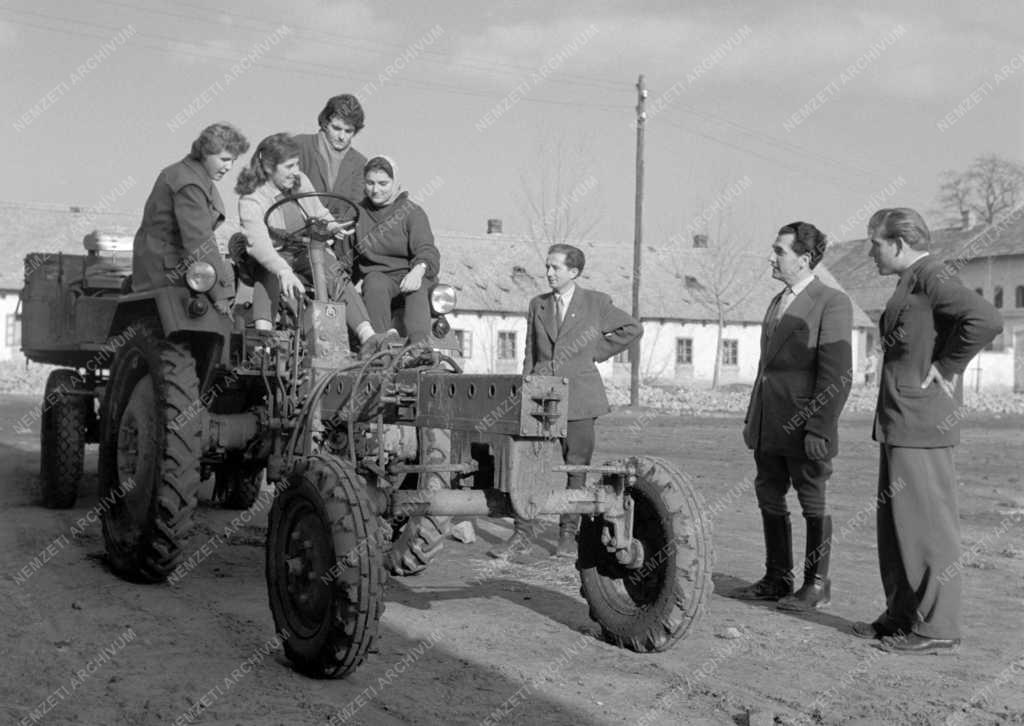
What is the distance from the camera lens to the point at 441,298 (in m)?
6.45

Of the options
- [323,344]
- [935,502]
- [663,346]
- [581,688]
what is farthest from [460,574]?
[663,346]

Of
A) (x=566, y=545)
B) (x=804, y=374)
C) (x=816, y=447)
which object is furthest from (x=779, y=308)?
(x=566, y=545)

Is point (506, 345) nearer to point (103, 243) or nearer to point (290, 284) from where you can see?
point (103, 243)

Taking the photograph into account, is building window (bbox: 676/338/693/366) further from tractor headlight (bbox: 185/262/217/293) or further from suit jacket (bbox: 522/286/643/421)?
tractor headlight (bbox: 185/262/217/293)

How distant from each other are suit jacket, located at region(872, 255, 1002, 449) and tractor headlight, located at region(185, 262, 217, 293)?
3.53m

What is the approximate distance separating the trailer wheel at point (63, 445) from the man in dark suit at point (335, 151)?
3.16 meters

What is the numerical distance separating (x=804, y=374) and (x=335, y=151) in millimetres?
3154

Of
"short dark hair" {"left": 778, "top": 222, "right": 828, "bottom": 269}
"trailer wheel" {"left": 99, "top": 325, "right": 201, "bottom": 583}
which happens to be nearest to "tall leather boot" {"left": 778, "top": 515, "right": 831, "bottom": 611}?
"short dark hair" {"left": 778, "top": 222, "right": 828, "bottom": 269}

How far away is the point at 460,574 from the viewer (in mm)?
6891

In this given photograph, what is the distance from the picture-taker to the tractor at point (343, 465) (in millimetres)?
4500

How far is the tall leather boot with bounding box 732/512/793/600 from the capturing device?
6.28m

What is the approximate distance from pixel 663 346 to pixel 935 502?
40.3 metres

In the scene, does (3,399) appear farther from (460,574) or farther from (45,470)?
(460,574)

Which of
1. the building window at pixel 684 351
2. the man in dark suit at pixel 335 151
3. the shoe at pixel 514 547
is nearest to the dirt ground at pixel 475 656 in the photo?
the shoe at pixel 514 547
